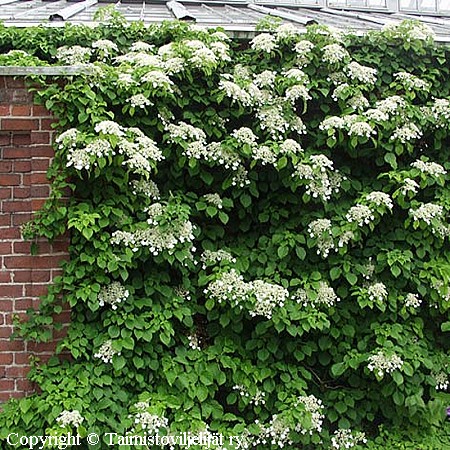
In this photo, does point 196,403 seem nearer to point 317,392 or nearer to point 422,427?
point 317,392

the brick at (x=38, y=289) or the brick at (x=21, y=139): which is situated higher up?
the brick at (x=21, y=139)

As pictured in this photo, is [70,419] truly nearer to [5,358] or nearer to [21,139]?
[5,358]

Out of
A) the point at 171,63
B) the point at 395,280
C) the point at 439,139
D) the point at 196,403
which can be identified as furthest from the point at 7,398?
the point at 439,139

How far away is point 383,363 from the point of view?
3391 millimetres

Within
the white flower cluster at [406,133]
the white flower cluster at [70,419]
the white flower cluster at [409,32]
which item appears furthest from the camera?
the white flower cluster at [409,32]

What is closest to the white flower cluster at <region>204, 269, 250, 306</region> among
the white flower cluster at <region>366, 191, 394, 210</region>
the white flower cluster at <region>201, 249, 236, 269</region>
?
the white flower cluster at <region>201, 249, 236, 269</region>

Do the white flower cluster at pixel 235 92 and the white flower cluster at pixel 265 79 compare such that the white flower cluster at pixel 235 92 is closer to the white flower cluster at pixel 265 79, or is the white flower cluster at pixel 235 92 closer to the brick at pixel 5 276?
the white flower cluster at pixel 265 79

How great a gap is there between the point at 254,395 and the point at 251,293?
669 millimetres

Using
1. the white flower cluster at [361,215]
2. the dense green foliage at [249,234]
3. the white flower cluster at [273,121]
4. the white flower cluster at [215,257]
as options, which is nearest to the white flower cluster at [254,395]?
the dense green foliage at [249,234]

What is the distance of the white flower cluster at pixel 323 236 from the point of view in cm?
357

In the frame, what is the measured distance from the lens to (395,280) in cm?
374

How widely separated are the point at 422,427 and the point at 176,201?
2276mm

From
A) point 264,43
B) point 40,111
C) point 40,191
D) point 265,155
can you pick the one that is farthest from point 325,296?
point 40,111

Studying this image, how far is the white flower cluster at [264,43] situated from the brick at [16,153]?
1.71m
